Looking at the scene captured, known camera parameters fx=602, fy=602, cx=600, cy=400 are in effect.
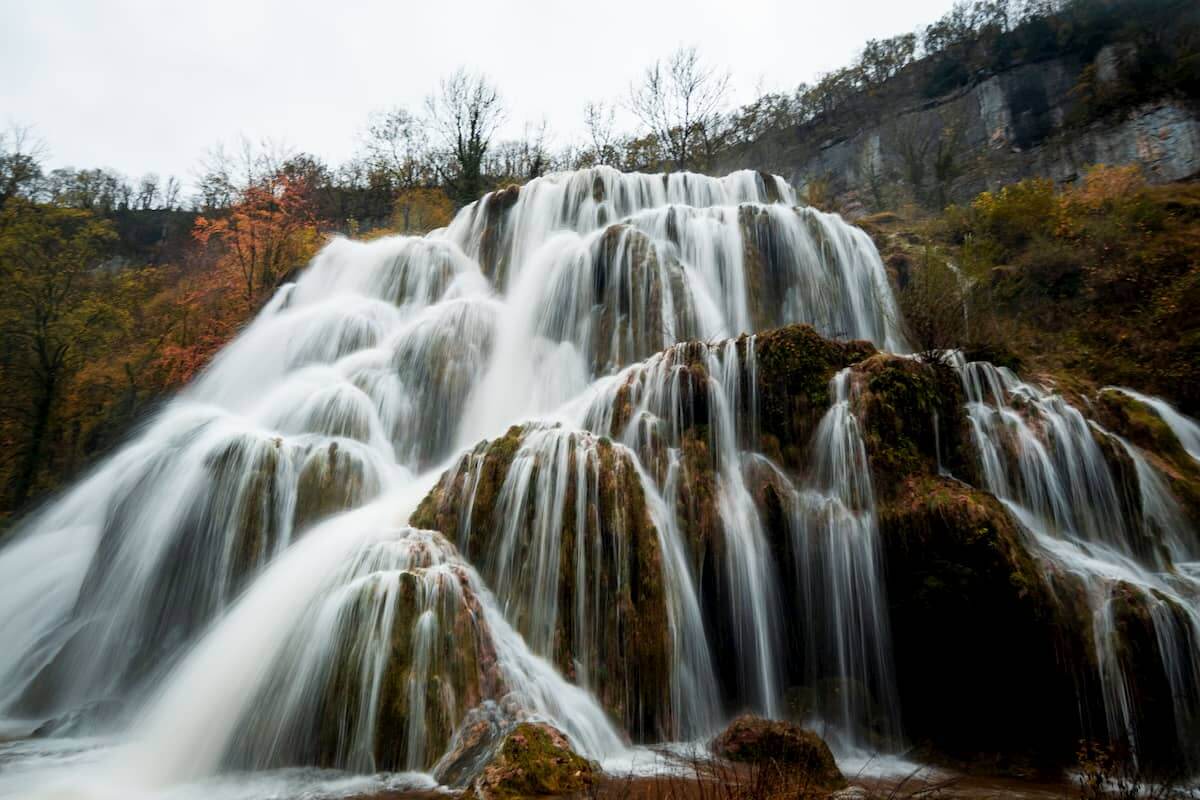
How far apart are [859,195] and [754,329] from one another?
22.0m

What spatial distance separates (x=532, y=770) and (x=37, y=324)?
18.7 meters

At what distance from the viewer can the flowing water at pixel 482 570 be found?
5461 mm

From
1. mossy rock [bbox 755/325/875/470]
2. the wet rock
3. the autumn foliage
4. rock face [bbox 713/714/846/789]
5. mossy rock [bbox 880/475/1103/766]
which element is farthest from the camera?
the autumn foliage

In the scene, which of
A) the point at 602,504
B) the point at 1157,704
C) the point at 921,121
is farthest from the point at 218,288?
the point at 921,121

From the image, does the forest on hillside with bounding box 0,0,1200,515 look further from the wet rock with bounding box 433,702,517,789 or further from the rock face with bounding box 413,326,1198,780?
the wet rock with bounding box 433,702,517,789

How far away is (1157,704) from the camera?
5.54 meters

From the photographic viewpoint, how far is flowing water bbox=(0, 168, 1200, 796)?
17.9 ft

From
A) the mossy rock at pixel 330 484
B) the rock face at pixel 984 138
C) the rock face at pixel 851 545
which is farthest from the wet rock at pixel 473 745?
the rock face at pixel 984 138

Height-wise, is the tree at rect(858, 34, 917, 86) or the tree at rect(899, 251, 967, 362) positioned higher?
the tree at rect(858, 34, 917, 86)

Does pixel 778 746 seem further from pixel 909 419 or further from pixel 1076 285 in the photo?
pixel 1076 285

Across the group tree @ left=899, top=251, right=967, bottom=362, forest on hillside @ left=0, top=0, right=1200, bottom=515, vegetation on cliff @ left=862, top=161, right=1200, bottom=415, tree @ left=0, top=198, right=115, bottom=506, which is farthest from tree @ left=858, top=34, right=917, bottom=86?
tree @ left=0, top=198, right=115, bottom=506

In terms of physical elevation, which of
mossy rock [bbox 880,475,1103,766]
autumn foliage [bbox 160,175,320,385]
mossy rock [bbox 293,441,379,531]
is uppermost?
autumn foliage [bbox 160,175,320,385]

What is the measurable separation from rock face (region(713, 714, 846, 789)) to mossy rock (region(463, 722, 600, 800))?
134 cm

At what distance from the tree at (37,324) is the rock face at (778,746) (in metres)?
18.0
